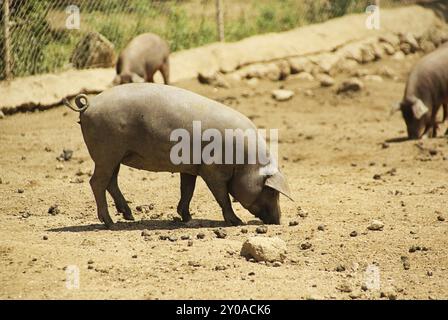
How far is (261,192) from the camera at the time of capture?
727cm

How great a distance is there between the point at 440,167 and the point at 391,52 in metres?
7.87

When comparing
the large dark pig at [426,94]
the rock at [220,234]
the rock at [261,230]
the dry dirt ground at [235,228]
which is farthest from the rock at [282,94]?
the rock at [220,234]

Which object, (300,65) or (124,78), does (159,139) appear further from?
(300,65)

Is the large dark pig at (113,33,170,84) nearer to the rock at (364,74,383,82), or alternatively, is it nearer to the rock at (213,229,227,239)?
the rock at (364,74,383,82)

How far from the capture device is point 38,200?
8141 mm

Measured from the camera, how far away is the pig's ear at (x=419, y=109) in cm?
1181

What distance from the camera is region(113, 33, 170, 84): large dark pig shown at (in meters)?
12.5

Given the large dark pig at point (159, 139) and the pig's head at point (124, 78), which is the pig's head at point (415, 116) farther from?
the large dark pig at point (159, 139)

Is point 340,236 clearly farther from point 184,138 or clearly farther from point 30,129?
point 30,129

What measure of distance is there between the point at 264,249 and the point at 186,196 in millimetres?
1474
